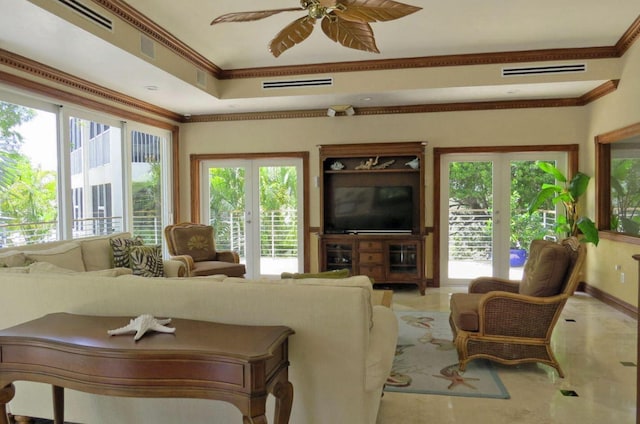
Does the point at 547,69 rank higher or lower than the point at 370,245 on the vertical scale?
higher

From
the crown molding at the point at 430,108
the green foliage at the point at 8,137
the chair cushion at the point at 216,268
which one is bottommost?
the chair cushion at the point at 216,268

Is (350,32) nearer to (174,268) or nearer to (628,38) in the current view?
(174,268)

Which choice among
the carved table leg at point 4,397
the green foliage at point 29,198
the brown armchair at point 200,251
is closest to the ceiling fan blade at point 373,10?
the carved table leg at point 4,397

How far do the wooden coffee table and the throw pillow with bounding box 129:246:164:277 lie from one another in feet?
7.67

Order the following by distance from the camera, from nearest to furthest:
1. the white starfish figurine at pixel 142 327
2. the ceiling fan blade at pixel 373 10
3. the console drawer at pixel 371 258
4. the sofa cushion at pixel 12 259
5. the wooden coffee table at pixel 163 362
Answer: the wooden coffee table at pixel 163 362 < the white starfish figurine at pixel 142 327 < the ceiling fan blade at pixel 373 10 < the sofa cushion at pixel 12 259 < the console drawer at pixel 371 258

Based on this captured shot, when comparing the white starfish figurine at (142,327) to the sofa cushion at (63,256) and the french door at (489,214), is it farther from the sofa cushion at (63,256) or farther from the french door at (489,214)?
the french door at (489,214)

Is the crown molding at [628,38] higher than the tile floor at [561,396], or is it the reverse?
the crown molding at [628,38]

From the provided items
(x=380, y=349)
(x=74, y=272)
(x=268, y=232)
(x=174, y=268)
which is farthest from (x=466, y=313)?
(x=268, y=232)

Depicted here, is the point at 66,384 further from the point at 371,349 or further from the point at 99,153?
the point at 99,153

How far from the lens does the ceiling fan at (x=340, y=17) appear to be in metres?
2.47

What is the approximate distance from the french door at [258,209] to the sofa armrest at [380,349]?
4.32 m

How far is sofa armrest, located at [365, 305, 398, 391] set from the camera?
6.65 feet

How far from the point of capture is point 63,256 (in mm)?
3617

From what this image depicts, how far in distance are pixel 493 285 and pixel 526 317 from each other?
711 millimetres
